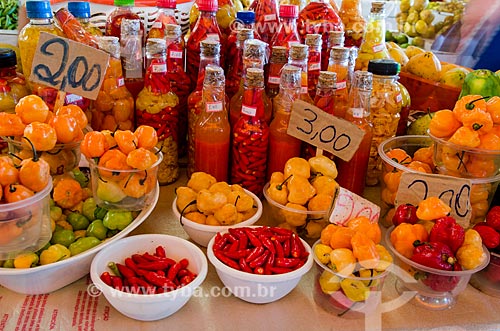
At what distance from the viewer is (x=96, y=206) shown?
45.1 inches

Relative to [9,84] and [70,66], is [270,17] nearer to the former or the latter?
[70,66]

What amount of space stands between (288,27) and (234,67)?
22 centimetres

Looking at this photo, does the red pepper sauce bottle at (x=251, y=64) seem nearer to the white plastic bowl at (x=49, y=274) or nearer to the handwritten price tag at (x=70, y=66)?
the handwritten price tag at (x=70, y=66)

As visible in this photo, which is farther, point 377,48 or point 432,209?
point 377,48

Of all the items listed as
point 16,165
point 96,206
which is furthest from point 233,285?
point 16,165

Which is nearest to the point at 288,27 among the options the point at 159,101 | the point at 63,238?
the point at 159,101

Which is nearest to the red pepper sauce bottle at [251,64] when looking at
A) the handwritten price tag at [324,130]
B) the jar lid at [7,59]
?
the handwritten price tag at [324,130]

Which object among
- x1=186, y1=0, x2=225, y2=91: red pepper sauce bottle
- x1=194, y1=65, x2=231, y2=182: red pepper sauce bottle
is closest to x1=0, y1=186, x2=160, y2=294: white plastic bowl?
x1=194, y1=65, x2=231, y2=182: red pepper sauce bottle

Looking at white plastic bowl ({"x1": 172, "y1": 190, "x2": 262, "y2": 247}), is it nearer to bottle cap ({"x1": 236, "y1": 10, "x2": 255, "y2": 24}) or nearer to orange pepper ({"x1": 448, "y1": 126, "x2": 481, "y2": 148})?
orange pepper ({"x1": 448, "y1": 126, "x2": 481, "y2": 148})

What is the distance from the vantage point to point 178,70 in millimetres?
1491

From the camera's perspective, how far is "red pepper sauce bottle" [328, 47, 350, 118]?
1373 mm

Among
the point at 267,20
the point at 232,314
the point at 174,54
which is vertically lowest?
the point at 232,314

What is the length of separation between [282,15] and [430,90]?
0.73 metres

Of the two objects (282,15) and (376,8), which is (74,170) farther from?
(376,8)
